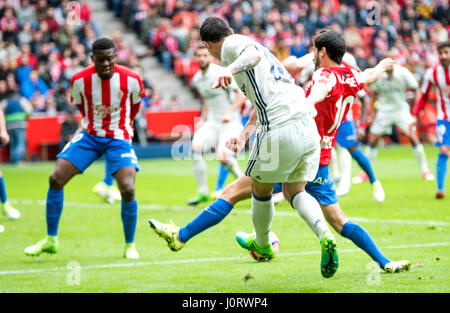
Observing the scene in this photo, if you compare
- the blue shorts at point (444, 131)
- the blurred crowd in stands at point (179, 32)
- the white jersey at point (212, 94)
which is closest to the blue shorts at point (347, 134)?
the blue shorts at point (444, 131)

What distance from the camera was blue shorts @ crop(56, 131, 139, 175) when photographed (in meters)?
8.24

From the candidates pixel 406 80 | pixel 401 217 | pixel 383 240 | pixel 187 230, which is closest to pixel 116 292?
pixel 187 230

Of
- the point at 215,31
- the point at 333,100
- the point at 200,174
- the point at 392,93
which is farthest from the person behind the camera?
the point at 392,93

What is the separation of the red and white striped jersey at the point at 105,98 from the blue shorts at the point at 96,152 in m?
0.07

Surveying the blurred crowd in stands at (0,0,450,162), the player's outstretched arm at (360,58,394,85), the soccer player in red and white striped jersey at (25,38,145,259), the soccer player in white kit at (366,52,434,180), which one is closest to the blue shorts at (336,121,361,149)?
the soccer player in white kit at (366,52,434,180)

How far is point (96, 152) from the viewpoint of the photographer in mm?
8430

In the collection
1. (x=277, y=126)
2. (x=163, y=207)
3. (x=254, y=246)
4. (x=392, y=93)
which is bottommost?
(x=163, y=207)

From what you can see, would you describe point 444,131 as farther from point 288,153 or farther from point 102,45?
point 288,153

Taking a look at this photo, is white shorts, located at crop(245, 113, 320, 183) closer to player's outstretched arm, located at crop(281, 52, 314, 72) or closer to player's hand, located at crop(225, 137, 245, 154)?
player's hand, located at crop(225, 137, 245, 154)

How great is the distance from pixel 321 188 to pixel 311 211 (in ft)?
1.67

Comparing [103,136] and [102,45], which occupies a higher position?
[102,45]

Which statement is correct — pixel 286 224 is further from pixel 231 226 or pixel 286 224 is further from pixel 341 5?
pixel 341 5

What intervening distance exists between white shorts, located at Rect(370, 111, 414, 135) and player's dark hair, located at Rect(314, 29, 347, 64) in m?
8.63

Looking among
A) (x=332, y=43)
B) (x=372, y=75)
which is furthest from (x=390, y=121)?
(x=332, y=43)
